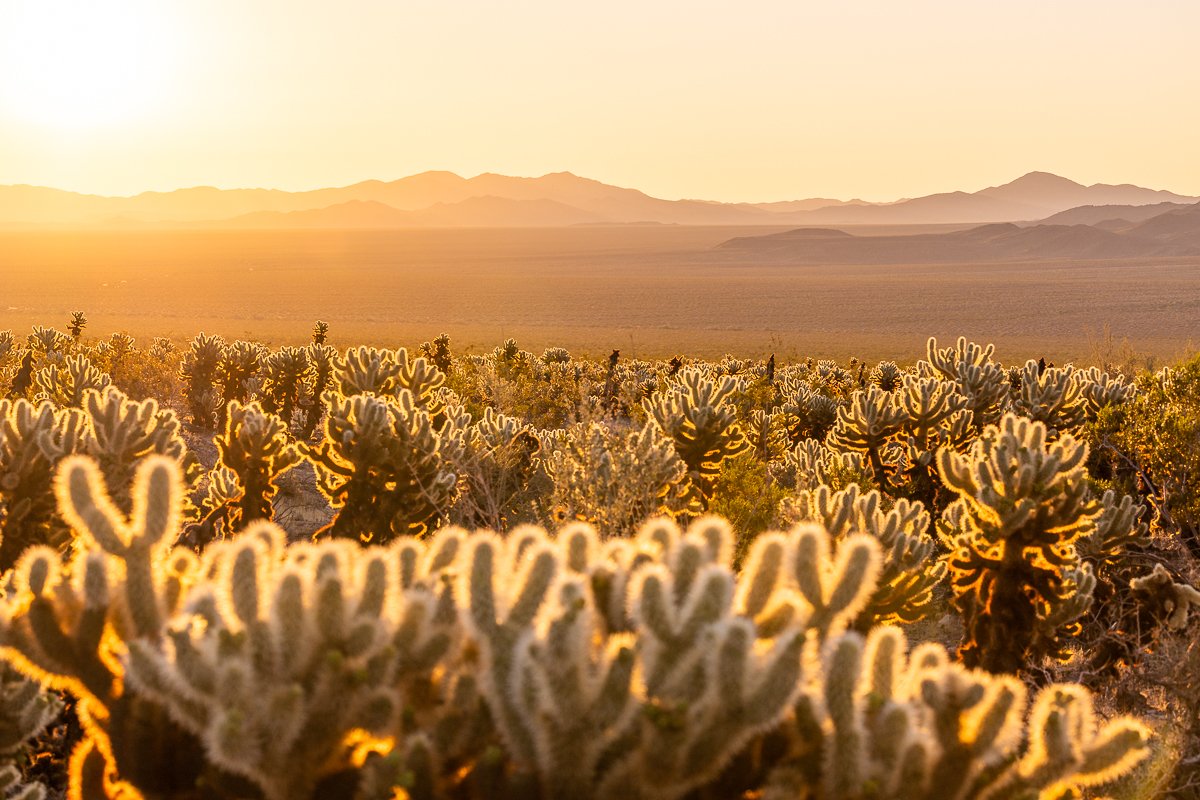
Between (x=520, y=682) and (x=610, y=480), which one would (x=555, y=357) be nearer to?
(x=610, y=480)

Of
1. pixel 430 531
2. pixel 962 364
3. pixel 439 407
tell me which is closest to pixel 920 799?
pixel 430 531

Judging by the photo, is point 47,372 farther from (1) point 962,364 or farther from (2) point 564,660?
(2) point 564,660

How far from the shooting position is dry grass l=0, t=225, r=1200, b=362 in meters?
47.7

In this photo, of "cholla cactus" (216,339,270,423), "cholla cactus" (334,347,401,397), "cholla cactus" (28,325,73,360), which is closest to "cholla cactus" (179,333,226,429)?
"cholla cactus" (216,339,270,423)

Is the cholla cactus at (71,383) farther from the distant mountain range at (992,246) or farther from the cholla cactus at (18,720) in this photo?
the distant mountain range at (992,246)

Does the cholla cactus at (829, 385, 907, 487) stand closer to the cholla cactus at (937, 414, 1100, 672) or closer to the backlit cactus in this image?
the backlit cactus

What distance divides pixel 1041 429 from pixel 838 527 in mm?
1602

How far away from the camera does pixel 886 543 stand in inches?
259

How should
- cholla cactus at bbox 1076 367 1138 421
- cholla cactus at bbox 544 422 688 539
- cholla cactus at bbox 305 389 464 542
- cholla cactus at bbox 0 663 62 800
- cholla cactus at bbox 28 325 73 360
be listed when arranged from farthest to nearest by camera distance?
cholla cactus at bbox 28 325 73 360
cholla cactus at bbox 1076 367 1138 421
cholla cactus at bbox 305 389 464 542
cholla cactus at bbox 544 422 688 539
cholla cactus at bbox 0 663 62 800

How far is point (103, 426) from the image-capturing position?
7.20 m

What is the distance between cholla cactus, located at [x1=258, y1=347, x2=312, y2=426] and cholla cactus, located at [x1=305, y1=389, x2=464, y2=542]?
10084mm

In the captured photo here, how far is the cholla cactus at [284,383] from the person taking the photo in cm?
1747

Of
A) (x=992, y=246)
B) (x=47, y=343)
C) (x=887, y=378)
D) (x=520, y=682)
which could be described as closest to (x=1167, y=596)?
(x=520, y=682)

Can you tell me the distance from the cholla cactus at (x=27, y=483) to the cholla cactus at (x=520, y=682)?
390 cm
